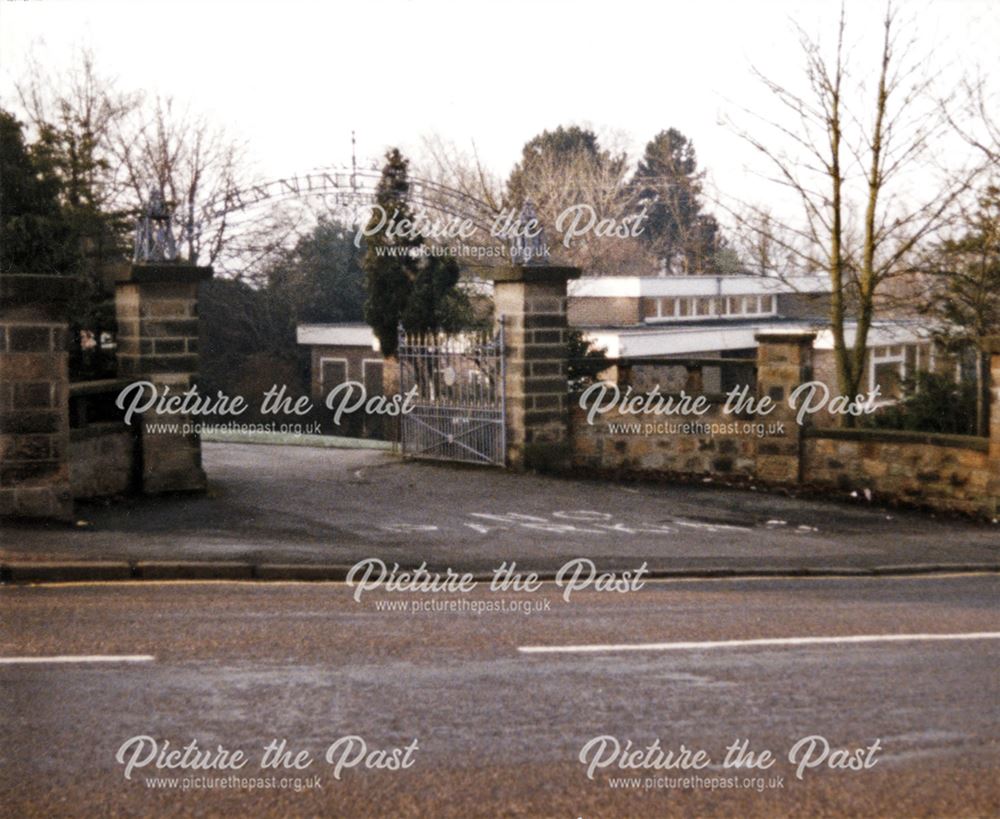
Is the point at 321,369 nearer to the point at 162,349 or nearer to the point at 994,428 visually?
the point at 162,349

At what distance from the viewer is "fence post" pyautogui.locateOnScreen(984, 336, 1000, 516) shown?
1558 cm

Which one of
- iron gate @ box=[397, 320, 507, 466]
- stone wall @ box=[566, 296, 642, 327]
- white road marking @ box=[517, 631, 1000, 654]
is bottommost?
white road marking @ box=[517, 631, 1000, 654]

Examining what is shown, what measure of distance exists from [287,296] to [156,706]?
39.9 m

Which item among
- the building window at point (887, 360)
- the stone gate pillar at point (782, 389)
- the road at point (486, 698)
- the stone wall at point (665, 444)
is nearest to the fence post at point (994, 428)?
the stone gate pillar at point (782, 389)

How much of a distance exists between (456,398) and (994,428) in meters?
7.50

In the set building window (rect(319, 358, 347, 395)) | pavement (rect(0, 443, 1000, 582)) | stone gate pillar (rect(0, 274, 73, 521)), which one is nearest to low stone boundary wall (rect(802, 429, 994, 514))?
pavement (rect(0, 443, 1000, 582))

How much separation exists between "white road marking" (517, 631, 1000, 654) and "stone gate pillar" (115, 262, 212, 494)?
8118mm

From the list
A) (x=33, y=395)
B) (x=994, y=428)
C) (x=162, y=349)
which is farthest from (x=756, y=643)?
(x=162, y=349)

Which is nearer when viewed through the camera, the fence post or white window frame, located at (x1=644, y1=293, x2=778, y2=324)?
the fence post

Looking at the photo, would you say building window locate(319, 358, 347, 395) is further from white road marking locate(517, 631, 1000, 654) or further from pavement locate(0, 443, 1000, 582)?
white road marking locate(517, 631, 1000, 654)

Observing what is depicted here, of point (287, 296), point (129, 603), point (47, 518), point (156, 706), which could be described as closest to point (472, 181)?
point (287, 296)

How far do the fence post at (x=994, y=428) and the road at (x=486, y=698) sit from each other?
594 centimetres

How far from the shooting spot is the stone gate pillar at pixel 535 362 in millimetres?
18438

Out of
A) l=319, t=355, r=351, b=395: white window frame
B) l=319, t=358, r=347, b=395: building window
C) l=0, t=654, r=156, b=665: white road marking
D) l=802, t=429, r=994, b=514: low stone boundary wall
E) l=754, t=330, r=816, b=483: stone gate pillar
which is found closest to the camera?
l=0, t=654, r=156, b=665: white road marking
